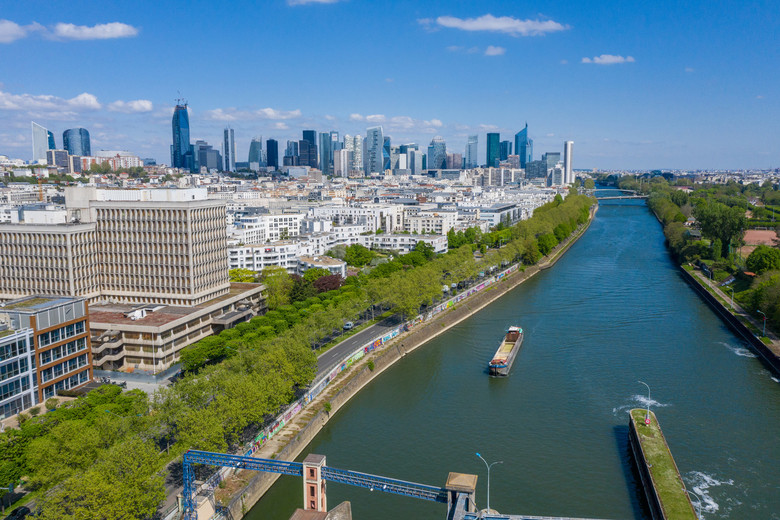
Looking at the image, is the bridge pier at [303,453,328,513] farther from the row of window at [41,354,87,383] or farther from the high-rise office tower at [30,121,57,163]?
the high-rise office tower at [30,121,57,163]

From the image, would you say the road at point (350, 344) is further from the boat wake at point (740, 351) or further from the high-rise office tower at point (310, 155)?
the high-rise office tower at point (310, 155)

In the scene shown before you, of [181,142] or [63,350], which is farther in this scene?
[181,142]

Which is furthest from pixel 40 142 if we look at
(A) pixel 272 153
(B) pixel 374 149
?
(B) pixel 374 149

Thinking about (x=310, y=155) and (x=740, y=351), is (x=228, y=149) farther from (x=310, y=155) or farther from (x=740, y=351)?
(x=740, y=351)

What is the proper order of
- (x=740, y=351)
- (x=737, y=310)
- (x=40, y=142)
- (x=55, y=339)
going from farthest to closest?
(x=40, y=142) < (x=737, y=310) < (x=740, y=351) < (x=55, y=339)

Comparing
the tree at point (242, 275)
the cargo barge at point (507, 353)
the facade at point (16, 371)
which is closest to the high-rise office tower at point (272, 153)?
the tree at point (242, 275)

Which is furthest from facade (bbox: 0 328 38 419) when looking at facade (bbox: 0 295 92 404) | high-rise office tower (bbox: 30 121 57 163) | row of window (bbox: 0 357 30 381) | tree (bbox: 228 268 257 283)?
high-rise office tower (bbox: 30 121 57 163)

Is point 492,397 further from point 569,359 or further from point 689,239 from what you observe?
point 689,239

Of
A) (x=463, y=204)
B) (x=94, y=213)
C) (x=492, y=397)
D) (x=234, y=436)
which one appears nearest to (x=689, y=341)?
(x=492, y=397)
